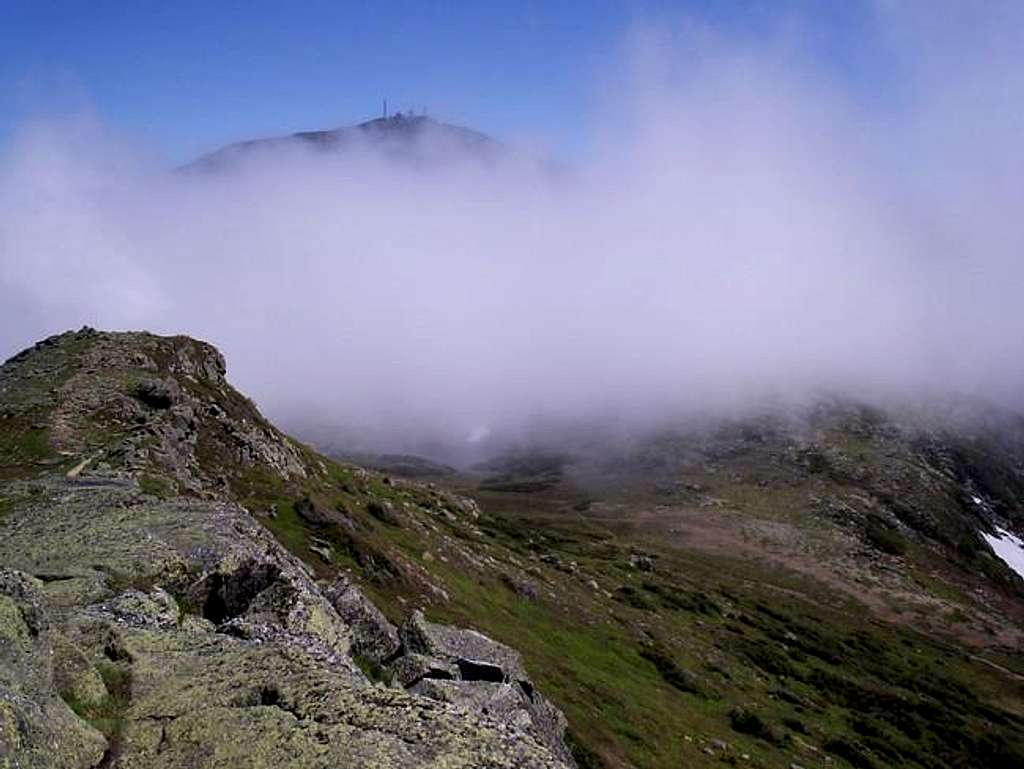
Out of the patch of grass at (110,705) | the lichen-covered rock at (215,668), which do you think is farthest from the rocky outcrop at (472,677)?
the patch of grass at (110,705)

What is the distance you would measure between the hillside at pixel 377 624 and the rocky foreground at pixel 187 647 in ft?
0.29

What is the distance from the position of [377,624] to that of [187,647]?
41.3 ft

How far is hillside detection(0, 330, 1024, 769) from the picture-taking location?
16.4 m

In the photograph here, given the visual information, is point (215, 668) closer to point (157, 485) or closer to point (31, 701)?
point (31, 701)

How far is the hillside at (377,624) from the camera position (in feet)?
53.8

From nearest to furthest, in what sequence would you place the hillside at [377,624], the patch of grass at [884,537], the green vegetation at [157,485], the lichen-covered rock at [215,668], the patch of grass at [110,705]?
the lichen-covered rock at [215,668] < the patch of grass at [110,705] < the hillside at [377,624] < the green vegetation at [157,485] < the patch of grass at [884,537]

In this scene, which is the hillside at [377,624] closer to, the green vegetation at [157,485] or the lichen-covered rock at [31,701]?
the lichen-covered rock at [31,701]

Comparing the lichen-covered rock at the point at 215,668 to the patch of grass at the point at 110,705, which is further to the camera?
the patch of grass at the point at 110,705

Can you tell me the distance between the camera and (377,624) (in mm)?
31859

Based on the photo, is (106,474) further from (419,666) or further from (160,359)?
(160,359)

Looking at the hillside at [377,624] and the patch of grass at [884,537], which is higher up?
the hillside at [377,624]

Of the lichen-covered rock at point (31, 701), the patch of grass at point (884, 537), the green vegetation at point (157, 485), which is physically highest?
the lichen-covered rock at point (31, 701)

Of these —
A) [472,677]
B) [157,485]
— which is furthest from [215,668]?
[157,485]

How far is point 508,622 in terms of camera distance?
68.3 m
